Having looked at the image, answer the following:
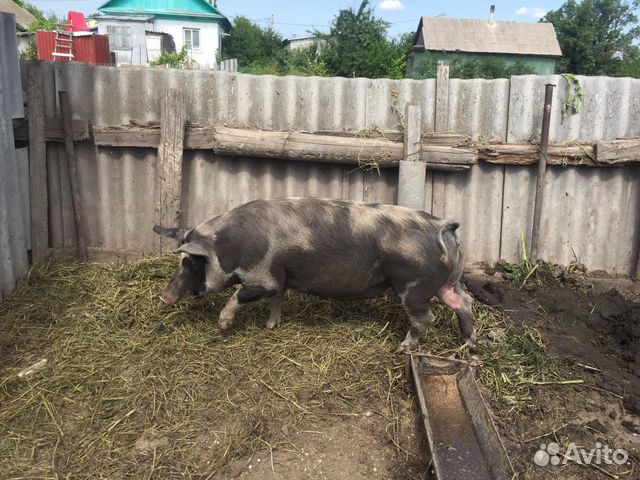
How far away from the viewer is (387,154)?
5.23 metres

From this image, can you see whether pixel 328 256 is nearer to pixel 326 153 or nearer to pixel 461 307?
pixel 461 307

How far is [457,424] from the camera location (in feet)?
11.4

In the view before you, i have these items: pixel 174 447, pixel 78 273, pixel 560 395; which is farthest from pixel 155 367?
pixel 560 395

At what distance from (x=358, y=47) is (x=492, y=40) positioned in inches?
697

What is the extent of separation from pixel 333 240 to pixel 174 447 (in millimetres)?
1728

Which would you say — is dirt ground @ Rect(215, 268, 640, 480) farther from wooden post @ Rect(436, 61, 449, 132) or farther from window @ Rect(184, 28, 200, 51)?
window @ Rect(184, 28, 200, 51)

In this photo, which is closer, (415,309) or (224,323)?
(415,309)

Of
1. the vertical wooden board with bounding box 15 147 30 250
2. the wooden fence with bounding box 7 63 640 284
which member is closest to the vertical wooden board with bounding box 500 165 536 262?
the wooden fence with bounding box 7 63 640 284

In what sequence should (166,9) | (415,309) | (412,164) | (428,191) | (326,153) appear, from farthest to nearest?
(166,9) < (428,191) < (326,153) < (412,164) < (415,309)

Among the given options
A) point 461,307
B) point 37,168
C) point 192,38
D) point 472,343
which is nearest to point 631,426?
point 472,343

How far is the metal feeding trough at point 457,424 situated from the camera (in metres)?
3.07

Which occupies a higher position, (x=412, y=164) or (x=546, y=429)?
(x=412, y=164)

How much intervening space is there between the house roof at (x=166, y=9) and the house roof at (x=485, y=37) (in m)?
15.2

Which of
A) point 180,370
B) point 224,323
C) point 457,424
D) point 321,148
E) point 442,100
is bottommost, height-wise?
point 457,424
